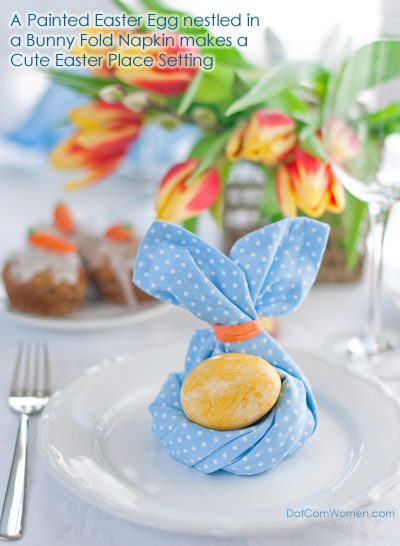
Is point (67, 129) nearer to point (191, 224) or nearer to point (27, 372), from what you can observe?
point (191, 224)

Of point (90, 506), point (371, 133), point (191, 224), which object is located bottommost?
point (90, 506)

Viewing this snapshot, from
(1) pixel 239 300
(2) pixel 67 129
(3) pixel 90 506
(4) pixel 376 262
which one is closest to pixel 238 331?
(1) pixel 239 300

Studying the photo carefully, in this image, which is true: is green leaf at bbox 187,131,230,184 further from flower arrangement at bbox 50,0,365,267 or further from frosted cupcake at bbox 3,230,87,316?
frosted cupcake at bbox 3,230,87,316

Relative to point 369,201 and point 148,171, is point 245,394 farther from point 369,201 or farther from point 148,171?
point 148,171

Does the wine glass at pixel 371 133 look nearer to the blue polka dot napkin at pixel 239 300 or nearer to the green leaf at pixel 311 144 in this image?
the green leaf at pixel 311 144

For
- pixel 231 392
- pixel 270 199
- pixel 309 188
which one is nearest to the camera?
pixel 231 392

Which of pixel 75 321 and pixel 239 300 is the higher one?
pixel 239 300

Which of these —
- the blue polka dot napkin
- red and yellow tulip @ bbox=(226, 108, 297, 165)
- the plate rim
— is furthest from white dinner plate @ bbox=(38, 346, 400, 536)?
red and yellow tulip @ bbox=(226, 108, 297, 165)

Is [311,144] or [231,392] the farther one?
[311,144]
